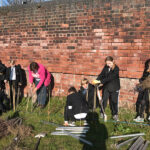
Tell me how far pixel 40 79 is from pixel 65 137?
7.34 ft

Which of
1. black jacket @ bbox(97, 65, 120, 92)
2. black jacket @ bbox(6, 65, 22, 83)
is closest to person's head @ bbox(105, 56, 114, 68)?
black jacket @ bbox(97, 65, 120, 92)

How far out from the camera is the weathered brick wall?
4.73 m

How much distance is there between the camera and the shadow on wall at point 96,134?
342 centimetres

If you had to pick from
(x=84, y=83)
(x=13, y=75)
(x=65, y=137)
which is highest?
(x=13, y=75)

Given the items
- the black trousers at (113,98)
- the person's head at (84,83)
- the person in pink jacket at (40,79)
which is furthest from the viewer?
the person in pink jacket at (40,79)

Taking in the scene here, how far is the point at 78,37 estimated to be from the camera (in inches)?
212

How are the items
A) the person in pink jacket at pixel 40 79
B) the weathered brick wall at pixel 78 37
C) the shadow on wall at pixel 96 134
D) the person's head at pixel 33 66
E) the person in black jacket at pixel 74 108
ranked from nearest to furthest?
1. the shadow on wall at pixel 96 134
2. the person in black jacket at pixel 74 108
3. the weathered brick wall at pixel 78 37
4. the person's head at pixel 33 66
5. the person in pink jacket at pixel 40 79

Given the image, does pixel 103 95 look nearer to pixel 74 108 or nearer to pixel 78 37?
pixel 74 108

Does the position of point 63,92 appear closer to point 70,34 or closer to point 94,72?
point 94,72

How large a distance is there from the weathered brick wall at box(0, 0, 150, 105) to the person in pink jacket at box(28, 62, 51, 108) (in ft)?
2.03

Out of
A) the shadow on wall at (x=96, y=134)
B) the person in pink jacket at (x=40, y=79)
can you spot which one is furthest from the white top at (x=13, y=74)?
the shadow on wall at (x=96, y=134)

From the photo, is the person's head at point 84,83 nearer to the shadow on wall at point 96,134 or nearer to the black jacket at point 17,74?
the shadow on wall at point 96,134

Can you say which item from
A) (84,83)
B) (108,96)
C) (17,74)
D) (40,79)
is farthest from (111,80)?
(17,74)

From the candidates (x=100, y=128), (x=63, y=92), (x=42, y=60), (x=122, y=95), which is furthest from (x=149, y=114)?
(x=42, y=60)
